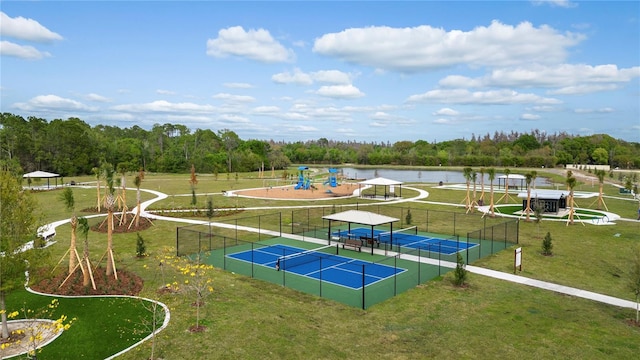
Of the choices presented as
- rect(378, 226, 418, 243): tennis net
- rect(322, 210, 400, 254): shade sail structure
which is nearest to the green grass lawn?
rect(322, 210, 400, 254): shade sail structure

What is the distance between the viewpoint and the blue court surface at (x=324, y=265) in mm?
20594

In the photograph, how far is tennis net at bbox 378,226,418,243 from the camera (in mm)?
28916

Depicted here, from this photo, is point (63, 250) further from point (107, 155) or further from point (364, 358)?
point (107, 155)

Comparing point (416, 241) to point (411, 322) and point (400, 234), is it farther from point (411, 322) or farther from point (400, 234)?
point (411, 322)

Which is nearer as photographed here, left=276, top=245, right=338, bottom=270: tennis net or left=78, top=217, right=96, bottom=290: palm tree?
left=78, top=217, right=96, bottom=290: palm tree

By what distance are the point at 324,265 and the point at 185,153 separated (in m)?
96.0

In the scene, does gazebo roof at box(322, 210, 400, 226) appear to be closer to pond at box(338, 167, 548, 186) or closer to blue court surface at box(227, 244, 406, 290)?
blue court surface at box(227, 244, 406, 290)

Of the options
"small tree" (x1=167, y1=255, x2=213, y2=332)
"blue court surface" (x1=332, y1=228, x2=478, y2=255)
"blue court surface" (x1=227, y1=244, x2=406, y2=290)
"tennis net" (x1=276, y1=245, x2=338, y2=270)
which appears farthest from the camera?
"blue court surface" (x1=332, y1=228, x2=478, y2=255)

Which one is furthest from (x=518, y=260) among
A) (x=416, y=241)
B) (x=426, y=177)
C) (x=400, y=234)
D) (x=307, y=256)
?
(x=426, y=177)

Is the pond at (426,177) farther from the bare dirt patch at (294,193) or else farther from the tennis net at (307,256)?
the tennis net at (307,256)

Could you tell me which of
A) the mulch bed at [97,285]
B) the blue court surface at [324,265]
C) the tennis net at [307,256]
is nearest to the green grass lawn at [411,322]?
the mulch bed at [97,285]

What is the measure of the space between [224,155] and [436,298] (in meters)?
97.7

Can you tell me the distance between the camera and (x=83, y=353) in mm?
12711

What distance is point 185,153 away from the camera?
111750 millimetres
